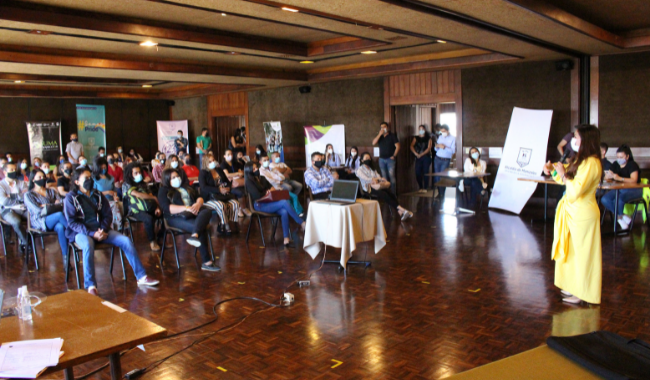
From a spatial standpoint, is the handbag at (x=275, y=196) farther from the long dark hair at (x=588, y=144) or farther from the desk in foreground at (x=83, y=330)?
the desk in foreground at (x=83, y=330)

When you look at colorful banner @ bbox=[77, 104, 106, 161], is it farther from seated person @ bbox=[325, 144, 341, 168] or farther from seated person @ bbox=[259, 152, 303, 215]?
seated person @ bbox=[259, 152, 303, 215]

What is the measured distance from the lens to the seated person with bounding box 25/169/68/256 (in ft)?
19.7

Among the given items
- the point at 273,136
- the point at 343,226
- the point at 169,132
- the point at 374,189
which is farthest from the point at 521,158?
the point at 169,132

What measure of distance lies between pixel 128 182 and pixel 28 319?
486cm

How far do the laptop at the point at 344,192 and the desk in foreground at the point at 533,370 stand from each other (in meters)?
4.30

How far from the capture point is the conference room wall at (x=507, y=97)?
9.84m

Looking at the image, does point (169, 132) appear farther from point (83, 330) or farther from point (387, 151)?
point (83, 330)

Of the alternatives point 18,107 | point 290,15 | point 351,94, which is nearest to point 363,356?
point 290,15

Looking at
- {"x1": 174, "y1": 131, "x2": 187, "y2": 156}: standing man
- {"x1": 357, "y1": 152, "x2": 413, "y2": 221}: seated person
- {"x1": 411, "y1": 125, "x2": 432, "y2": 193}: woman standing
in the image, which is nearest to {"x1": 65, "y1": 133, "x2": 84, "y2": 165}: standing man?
{"x1": 174, "y1": 131, "x2": 187, "y2": 156}: standing man

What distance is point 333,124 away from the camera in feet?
43.7

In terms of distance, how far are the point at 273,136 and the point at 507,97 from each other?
6417 millimetres

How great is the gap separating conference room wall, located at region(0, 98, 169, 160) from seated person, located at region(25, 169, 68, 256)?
9.61 metres

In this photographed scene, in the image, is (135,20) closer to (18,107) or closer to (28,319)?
(28,319)

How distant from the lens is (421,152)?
12047mm
